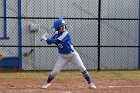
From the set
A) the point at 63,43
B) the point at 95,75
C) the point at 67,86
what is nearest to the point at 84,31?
the point at 95,75

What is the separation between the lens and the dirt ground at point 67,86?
1211 cm

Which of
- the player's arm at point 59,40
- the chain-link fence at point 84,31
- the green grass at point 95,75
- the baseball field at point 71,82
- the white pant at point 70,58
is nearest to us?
the player's arm at point 59,40

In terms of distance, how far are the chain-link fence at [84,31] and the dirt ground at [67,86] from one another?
10.6 ft

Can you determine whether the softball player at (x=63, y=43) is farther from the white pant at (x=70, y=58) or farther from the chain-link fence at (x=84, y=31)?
the chain-link fence at (x=84, y=31)

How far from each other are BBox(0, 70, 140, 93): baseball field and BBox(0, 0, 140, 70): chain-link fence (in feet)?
3.41

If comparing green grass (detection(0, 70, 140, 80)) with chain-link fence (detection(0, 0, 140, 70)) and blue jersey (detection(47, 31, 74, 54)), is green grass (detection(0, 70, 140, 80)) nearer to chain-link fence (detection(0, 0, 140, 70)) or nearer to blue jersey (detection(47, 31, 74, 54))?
chain-link fence (detection(0, 0, 140, 70))

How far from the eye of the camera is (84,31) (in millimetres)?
18031

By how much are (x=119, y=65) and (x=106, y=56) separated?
58cm

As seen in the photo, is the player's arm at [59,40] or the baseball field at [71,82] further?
the baseball field at [71,82]

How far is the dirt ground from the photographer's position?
1211 cm

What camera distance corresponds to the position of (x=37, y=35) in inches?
696

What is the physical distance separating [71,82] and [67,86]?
84cm

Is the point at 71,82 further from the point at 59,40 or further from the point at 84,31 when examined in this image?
the point at 84,31

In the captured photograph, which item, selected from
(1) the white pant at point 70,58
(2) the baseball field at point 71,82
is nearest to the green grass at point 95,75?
(2) the baseball field at point 71,82
